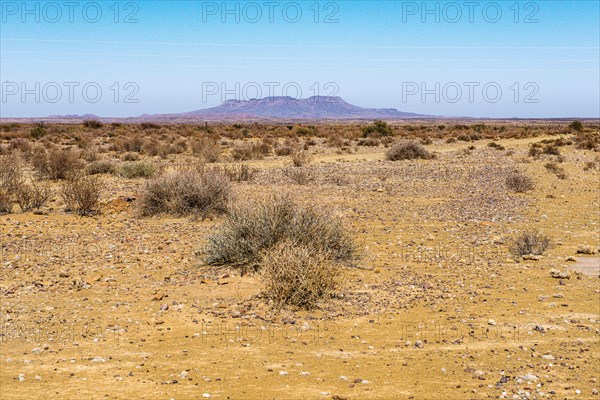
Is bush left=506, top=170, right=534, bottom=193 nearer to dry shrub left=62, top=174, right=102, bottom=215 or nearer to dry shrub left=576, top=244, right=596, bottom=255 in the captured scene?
dry shrub left=576, top=244, right=596, bottom=255

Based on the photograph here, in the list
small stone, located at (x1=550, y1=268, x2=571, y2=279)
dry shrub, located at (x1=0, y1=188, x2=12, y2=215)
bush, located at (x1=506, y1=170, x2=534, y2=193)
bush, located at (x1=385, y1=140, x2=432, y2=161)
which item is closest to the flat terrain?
small stone, located at (x1=550, y1=268, x2=571, y2=279)

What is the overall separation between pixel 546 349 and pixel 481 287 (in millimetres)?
2193

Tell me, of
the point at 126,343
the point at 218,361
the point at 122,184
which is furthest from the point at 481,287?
the point at 122,184

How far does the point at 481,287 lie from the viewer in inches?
334

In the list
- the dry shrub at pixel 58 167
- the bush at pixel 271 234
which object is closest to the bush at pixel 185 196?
the bush at pixel 271 234

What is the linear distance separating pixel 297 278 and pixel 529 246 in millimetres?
4754

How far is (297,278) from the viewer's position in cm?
767

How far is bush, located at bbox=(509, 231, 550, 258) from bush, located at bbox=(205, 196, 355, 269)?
294cm

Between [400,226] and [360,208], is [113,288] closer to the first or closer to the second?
[400,226]

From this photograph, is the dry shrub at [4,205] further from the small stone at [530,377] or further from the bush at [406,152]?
the bush at [406,152]

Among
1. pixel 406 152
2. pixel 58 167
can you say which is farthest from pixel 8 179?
pixel 406 152

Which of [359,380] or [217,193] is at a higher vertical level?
[217,193]

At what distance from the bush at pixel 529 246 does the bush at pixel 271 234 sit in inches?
116

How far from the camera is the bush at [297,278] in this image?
7.58 meters
